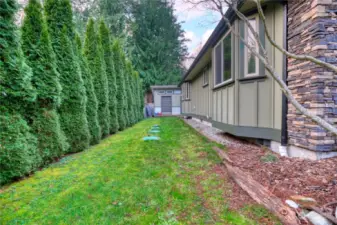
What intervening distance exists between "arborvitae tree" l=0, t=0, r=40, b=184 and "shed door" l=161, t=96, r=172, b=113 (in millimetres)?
18059

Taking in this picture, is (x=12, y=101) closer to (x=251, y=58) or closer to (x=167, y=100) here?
(x=251, y=58)

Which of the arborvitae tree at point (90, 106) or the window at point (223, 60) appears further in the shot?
the arborvitae tree at point (90, 106)

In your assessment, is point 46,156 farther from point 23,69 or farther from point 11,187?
point 23,69

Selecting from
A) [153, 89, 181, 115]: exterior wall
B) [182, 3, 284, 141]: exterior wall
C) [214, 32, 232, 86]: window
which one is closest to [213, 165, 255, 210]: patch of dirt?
[182, 3, 284, 141]: exterior wall

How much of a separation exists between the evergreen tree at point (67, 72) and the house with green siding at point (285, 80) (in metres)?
3.73

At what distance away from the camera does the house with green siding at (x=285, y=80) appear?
2.95m

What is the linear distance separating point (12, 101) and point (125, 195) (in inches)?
89.4

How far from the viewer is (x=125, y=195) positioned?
2377 mm

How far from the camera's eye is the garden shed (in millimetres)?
20984

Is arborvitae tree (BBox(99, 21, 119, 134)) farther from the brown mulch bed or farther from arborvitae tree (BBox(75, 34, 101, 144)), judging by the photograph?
the brown mulch bed

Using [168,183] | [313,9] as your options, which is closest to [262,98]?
[313,9]

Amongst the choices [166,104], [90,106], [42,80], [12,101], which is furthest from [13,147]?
[166,104]

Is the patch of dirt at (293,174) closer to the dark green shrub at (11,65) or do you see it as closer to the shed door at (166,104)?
the dark green shrub at (11,65)

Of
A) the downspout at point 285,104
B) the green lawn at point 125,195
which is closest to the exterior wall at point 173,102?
the green lawn at point 125,195
